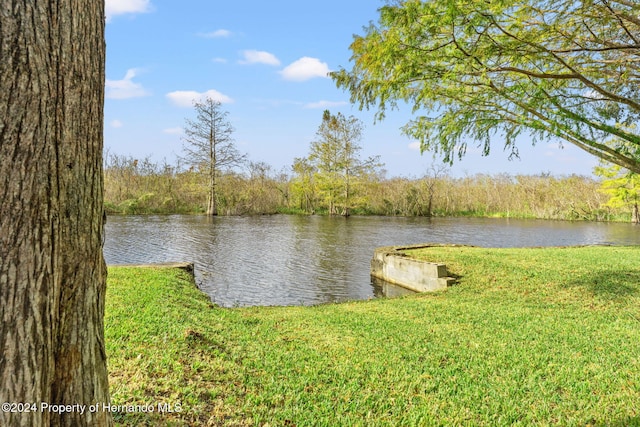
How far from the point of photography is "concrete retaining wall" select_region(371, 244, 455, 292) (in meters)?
9.34

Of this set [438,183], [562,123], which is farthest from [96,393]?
[438,183]

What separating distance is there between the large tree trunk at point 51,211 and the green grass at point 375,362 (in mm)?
1041

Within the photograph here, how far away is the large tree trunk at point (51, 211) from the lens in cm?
135

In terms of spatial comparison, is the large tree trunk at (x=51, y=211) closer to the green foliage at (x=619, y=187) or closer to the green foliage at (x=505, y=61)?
the green foliage at (x=505, y=61)

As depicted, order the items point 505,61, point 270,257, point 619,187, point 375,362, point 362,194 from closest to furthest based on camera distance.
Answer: point 375,362 → point 505,61 → point 270,257 → point 619,187 → point 362,194

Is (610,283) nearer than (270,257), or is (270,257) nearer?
(610,283)

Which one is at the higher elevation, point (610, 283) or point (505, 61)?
point (505, 61)

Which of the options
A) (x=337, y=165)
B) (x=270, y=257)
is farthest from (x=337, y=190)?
(x=270, y=257)

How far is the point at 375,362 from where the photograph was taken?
3.85 metres

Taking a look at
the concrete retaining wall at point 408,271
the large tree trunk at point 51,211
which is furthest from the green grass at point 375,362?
the concrete retaining wall at point 408,271

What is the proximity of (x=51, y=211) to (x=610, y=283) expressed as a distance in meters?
9.90

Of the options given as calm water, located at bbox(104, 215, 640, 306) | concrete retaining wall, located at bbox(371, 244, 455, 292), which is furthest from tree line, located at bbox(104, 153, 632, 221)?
concrete retaining wall, located at bbox(371, 244, 455, 292)

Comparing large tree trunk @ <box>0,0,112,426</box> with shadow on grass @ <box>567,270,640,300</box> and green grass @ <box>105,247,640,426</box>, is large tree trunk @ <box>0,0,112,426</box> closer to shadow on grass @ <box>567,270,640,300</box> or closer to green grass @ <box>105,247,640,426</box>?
green grass @ <box>105,247,640,426</box>

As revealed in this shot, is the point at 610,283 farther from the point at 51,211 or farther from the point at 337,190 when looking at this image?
the point at 337,190
